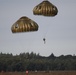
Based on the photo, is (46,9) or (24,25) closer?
(24,25)

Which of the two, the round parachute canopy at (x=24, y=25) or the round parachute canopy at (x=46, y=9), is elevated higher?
the round parachute canopy at (x=46, y=9)

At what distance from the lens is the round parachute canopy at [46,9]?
183 ft

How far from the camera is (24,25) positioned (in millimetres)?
55156

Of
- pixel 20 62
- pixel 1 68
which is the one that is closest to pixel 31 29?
pixel 1 68

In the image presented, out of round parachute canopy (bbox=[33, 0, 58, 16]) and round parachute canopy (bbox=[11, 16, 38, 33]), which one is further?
round parachute canopy (bbox=[33, 0, 58, 16])

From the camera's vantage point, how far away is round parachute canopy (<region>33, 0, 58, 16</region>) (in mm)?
55750

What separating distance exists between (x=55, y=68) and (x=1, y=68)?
2984 centimetres

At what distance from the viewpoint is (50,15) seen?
2208 inches

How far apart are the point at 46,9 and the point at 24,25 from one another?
9.78 feet

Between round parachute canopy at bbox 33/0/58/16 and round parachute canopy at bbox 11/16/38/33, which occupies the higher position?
round parachute canopy at bbox 33/0/58/16

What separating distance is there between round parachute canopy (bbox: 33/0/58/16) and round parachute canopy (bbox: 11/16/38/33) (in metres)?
1.38

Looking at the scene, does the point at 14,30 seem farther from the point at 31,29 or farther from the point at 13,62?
the point at 13,62

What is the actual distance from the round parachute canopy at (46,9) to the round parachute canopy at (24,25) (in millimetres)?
1378

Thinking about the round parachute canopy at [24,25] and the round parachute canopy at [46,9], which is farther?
the round parachute canopy at [46,9]
